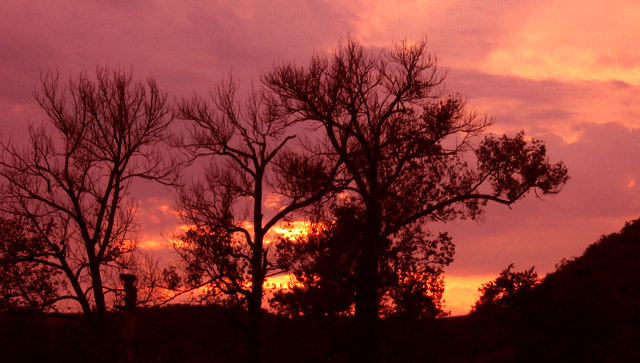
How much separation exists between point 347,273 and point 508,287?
298 inches

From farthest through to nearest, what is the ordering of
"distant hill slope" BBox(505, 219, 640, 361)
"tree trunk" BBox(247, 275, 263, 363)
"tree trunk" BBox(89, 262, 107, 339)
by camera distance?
"tree trunk" BBox(247, 275, 263, 363), "distant hill slope" BBox(505, 219, 640, 361), "tree trunk" BBox(89, 262, 107, 339)

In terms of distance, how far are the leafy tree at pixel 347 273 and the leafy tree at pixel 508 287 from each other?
3.08m

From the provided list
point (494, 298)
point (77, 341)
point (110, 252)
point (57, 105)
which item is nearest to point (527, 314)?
point (494, 298)

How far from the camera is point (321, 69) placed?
3359 centimetres

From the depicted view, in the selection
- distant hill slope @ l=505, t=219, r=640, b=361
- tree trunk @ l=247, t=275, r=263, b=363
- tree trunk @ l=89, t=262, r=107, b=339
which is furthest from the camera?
tree trunk @ l=247, t=275, r=263, b=363

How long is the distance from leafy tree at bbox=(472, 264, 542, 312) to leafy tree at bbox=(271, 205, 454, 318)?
3.08 metres

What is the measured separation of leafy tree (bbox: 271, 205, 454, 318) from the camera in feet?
96.3

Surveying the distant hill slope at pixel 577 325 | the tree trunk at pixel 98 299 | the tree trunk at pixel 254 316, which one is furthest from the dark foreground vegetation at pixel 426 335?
the tree trunk at pixel 254 316

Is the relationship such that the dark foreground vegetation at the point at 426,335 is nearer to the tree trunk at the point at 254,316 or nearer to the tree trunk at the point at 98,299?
the tree trunk at the point at 98,299

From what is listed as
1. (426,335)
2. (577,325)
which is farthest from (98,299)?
(577,325)

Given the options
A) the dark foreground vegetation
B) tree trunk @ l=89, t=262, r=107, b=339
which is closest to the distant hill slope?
the dark foreground vegetation

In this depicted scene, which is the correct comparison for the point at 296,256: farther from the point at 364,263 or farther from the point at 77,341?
the point at 77,341

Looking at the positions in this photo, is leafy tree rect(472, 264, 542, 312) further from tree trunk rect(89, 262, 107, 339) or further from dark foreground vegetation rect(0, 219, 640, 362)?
tree trunk rect(89, 262, 107, 339)

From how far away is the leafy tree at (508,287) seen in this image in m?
30.4
